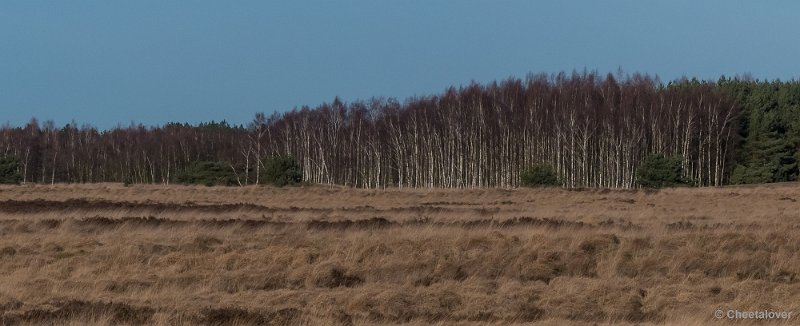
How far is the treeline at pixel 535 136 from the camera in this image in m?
70.8

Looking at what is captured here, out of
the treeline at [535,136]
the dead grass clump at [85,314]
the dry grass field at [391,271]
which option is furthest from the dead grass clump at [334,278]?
the treeline at [535,136]

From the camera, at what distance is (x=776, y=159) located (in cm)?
6950

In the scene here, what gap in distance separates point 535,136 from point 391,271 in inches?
2401

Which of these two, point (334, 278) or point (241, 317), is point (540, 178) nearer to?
point (334, 278)

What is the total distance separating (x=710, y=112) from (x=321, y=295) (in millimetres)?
64910

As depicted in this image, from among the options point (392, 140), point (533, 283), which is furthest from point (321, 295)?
point (392, 140)

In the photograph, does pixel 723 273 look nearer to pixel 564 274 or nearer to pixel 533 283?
pixel 564 274

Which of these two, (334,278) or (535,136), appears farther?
(535,136)

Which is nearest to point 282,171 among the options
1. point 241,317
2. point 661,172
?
point 661,172

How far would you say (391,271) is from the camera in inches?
551

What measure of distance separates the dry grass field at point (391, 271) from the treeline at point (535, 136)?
142 ft

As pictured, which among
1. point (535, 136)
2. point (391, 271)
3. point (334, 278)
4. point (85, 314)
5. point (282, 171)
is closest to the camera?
point (85, 314)

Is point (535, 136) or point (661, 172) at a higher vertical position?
point (535, 136)

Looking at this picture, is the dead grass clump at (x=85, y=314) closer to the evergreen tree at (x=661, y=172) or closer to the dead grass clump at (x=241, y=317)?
the dead grass clump at (x=241, y=317)
